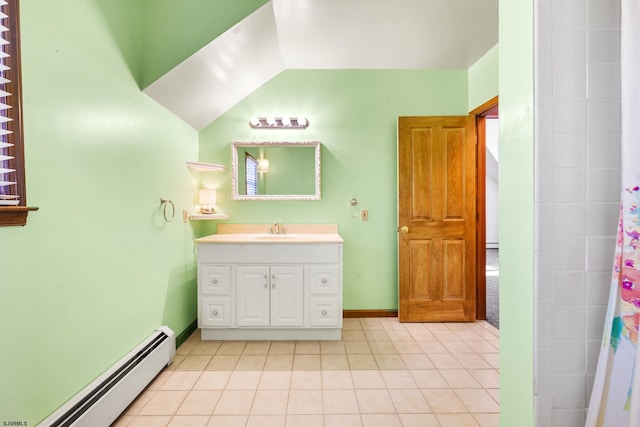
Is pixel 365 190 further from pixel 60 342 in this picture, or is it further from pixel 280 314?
pixel 60 342

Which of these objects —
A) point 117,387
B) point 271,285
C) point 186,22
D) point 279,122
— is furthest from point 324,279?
point 186,22

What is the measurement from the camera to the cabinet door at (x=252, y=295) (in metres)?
2.42

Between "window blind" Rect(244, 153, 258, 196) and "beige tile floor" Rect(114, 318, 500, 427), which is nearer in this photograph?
"beige tile floor" Rect(114, 318, 500, 427)

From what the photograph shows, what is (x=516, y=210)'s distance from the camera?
3.11ft

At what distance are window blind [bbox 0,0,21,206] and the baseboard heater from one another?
3.01ft

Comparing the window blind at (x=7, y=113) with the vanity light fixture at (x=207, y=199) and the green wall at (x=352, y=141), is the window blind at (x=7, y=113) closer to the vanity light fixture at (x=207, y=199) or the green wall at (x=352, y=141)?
the vanity light fixture at (x=207, y=199)

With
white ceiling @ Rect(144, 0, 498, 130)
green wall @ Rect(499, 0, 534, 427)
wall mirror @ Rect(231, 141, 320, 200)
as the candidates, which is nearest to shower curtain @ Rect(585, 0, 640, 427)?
green wall @ Rect(499, 0, 534, 427)

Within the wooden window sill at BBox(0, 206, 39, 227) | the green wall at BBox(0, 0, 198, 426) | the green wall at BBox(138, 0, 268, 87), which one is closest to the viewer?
the wooden window sill at BBox(0, 206, 39, 227)

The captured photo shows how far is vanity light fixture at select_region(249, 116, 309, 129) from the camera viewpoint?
2850 mm

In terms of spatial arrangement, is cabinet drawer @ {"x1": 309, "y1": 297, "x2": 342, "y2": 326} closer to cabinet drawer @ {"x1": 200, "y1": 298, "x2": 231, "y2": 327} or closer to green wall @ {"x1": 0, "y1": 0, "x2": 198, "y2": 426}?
cabinet drawer @ {"x1": 200, "y1": 298, "x2": 231, "y2": 327}

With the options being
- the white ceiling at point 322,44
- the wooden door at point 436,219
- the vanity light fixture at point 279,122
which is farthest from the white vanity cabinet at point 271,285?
Answer: the white ceiling at point 322,44

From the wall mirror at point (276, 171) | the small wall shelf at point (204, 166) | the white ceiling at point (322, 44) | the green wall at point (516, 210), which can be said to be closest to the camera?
the green wall at point (516, 210)

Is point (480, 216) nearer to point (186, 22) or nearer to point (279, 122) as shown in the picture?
point (279, 122)

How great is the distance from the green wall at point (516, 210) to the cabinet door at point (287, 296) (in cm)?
161
